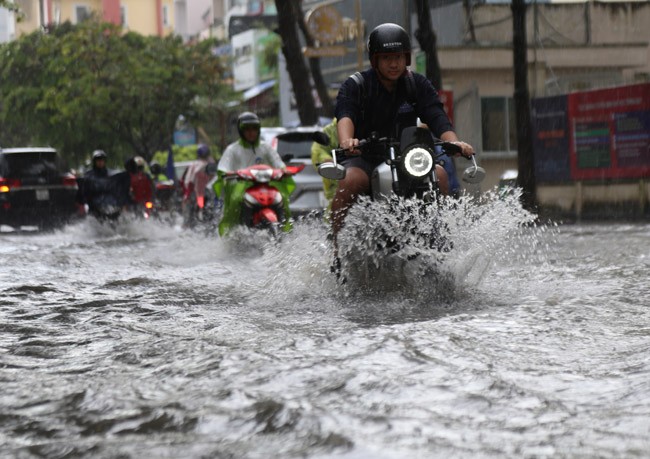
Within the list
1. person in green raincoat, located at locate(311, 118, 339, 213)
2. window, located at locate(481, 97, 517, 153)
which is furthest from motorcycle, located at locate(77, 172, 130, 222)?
window, located at locate(481, 97, 517, 153)

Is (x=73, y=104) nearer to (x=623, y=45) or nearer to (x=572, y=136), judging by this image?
(x=623, y=45)

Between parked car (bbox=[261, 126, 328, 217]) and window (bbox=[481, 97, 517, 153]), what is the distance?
14.3 m

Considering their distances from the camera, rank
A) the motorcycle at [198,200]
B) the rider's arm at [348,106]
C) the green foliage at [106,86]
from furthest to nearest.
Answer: the green foliage at [106,86], the motorcycle at [198,200], the rider's arm at [348,106]

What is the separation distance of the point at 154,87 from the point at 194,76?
1.69 meters

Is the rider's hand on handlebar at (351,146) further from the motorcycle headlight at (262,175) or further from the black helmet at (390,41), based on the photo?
the motorcycle headlight at (262,175)

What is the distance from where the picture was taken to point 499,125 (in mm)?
32188

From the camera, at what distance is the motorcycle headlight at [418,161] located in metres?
7.11

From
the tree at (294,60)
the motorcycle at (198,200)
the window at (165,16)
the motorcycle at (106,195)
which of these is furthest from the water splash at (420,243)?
the window at (165,16)

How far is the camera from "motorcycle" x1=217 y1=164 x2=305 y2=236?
12602 millimetres

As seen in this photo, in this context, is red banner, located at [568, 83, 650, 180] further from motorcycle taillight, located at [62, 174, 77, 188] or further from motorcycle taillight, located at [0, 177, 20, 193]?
motorcycle taillight, located at [0, 177, 20, 193]

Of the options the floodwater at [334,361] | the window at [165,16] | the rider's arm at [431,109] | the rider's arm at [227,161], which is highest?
the window at [165,16]

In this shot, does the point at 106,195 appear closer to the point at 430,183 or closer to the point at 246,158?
the point at 246,158

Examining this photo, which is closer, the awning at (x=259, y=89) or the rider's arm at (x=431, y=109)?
the rider's arm at (x=431, y=109)

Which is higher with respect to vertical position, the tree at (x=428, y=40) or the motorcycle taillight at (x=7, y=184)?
the tree at (x=428, y=40)
